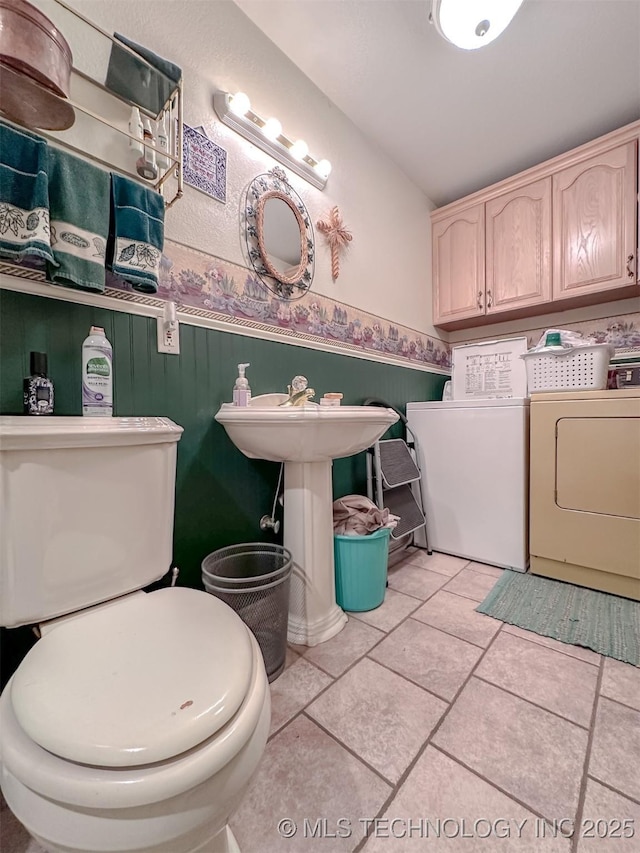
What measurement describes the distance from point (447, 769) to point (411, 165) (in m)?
2.86

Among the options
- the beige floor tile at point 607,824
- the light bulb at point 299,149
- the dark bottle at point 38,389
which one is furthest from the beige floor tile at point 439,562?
the light bulb at point 299,149

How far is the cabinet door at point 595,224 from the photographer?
6.17ft

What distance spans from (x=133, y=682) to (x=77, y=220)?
1008 millimetres

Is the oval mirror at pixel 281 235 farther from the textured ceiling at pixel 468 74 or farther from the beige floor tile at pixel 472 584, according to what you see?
the beige floor tile at pixel 472 584

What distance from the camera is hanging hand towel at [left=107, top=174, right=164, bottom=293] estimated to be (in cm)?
95

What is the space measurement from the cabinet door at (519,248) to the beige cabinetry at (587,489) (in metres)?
0.88

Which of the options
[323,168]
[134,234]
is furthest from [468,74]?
[134,234]

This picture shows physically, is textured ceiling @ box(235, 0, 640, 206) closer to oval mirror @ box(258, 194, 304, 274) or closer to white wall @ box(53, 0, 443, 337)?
white wall @ box(53, 0, 443, 337)

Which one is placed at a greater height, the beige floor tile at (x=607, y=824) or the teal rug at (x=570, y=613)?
the teal rug at (x=570, y=613)

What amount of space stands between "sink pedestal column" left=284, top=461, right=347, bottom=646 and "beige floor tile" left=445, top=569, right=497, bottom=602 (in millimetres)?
682

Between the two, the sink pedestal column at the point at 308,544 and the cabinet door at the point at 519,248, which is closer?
the sink pedestal column at the point at 308,544

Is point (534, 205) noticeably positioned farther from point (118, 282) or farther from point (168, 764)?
point (168, 764)

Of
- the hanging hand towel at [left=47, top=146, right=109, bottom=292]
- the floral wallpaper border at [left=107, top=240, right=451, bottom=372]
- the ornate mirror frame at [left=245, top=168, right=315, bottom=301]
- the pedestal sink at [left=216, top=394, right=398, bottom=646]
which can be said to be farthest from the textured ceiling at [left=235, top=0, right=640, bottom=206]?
the pedestal sink at [left=216, top=394, right=398, bottom=646]

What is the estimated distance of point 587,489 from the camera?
158cm
